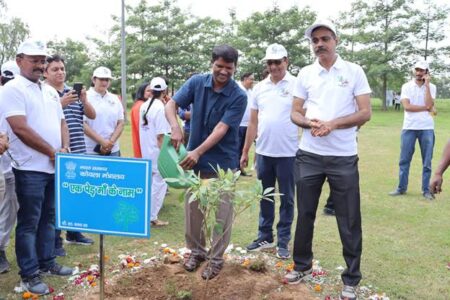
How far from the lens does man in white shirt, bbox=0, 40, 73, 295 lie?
352 centimetres

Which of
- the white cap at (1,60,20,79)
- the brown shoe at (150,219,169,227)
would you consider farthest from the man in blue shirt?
the white cap at (1,60,20,79)

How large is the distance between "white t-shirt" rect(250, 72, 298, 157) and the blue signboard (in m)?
1.97

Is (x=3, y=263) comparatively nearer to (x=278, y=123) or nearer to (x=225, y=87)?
(x=225, y=87)

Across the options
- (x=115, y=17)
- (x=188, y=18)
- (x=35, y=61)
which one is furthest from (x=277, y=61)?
(x=115, y=17)

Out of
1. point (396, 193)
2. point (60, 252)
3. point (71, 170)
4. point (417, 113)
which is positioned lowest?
point (60, 252)

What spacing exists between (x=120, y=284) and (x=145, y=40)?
1389 inches

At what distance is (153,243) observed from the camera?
4914 mm

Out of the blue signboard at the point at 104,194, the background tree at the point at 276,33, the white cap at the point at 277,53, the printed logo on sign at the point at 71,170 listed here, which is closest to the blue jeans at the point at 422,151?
the white cap at the point at 277,53

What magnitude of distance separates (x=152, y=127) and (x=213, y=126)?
193 cm

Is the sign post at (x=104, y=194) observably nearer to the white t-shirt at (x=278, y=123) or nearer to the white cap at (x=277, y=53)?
the white t-shirt at (x=278, y=123)

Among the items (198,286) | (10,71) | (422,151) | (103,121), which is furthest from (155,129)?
(422,151)

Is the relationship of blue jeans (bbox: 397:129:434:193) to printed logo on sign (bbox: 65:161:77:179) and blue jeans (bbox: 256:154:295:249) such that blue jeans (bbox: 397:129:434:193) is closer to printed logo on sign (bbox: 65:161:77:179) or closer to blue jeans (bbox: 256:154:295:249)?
blue jeans (bbox: 256:154:295:249)

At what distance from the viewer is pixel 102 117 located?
5234mm

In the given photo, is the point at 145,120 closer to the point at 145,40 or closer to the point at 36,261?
the point at 36,261
